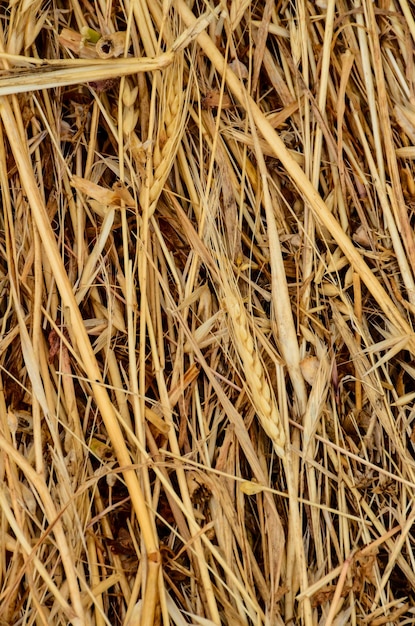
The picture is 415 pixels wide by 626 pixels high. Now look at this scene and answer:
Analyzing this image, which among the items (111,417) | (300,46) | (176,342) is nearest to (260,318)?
(176,342)

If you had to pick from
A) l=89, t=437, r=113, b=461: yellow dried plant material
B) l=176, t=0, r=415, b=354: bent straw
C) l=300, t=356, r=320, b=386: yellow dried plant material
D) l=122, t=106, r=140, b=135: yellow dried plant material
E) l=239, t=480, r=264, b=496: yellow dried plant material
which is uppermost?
l=122, t=106, r=140, b=135: yellow dried plant material

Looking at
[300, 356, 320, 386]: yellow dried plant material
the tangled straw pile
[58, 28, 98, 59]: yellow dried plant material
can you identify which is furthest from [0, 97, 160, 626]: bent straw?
[300, 356, 320, 386]: yellow dried plant material

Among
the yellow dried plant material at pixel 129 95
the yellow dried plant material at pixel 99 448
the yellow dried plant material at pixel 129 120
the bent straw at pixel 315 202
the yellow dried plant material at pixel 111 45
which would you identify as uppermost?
the yellow dried plant material at pixel 111 45

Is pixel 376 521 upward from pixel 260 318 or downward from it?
downward

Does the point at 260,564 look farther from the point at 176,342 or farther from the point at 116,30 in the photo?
the point at 116,30

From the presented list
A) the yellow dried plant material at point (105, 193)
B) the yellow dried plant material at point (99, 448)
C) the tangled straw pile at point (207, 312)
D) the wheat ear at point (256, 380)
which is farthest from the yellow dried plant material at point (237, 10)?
the yellow dried plant material at point (99, 448)

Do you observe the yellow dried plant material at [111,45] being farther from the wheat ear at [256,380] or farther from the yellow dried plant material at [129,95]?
the wheat ear at [256,380]

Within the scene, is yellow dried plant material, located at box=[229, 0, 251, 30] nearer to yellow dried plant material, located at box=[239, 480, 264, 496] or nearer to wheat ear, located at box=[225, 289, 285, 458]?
wheat ear, located at box=[225, 289, 285, 458]
